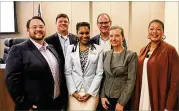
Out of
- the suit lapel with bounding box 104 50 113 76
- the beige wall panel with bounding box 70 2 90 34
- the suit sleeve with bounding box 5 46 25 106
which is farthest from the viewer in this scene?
the beige wall panel with bounding box 70 2 90 34

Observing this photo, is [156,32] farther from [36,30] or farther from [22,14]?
[22,14]

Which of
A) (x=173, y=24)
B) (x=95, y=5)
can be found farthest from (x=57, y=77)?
(x=95, y=5)

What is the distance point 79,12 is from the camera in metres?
5.93

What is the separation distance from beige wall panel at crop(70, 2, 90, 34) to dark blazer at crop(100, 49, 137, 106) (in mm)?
3841

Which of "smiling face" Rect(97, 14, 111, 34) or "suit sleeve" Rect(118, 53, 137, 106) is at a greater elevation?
"smiling face" Rect(97, 14, 111, 34)

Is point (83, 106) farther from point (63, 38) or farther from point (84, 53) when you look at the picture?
point (63, 38)

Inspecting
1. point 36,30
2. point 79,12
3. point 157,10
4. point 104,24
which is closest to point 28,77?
point 36,30

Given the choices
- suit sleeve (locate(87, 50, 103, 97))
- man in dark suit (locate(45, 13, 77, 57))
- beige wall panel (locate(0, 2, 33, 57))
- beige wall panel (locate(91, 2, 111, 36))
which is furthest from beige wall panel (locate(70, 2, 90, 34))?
suit sleeve (locate(87, 50, 103, 97))

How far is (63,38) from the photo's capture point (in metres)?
2.82

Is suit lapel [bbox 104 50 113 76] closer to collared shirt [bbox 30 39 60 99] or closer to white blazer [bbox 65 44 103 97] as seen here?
white blazer [bbox 65 44 103 97]

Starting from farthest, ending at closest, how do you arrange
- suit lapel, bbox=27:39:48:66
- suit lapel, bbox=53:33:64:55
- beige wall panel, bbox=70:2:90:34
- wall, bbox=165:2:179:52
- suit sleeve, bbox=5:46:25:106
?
beige wall panel, bbox=70:2:90:34 → wall, bbox=165:2:179:52 → suit lapel, bbox=53:33:64:55 → suit lapel, bbox=27:39:48:66 → suit sleeve, bbox=5:46:25:106

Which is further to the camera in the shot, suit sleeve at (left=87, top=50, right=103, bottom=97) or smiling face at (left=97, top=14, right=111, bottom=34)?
smiling face at (left=97, top=14, right=111, bottom=34)

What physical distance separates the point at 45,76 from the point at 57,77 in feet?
0.58

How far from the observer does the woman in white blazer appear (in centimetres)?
227
